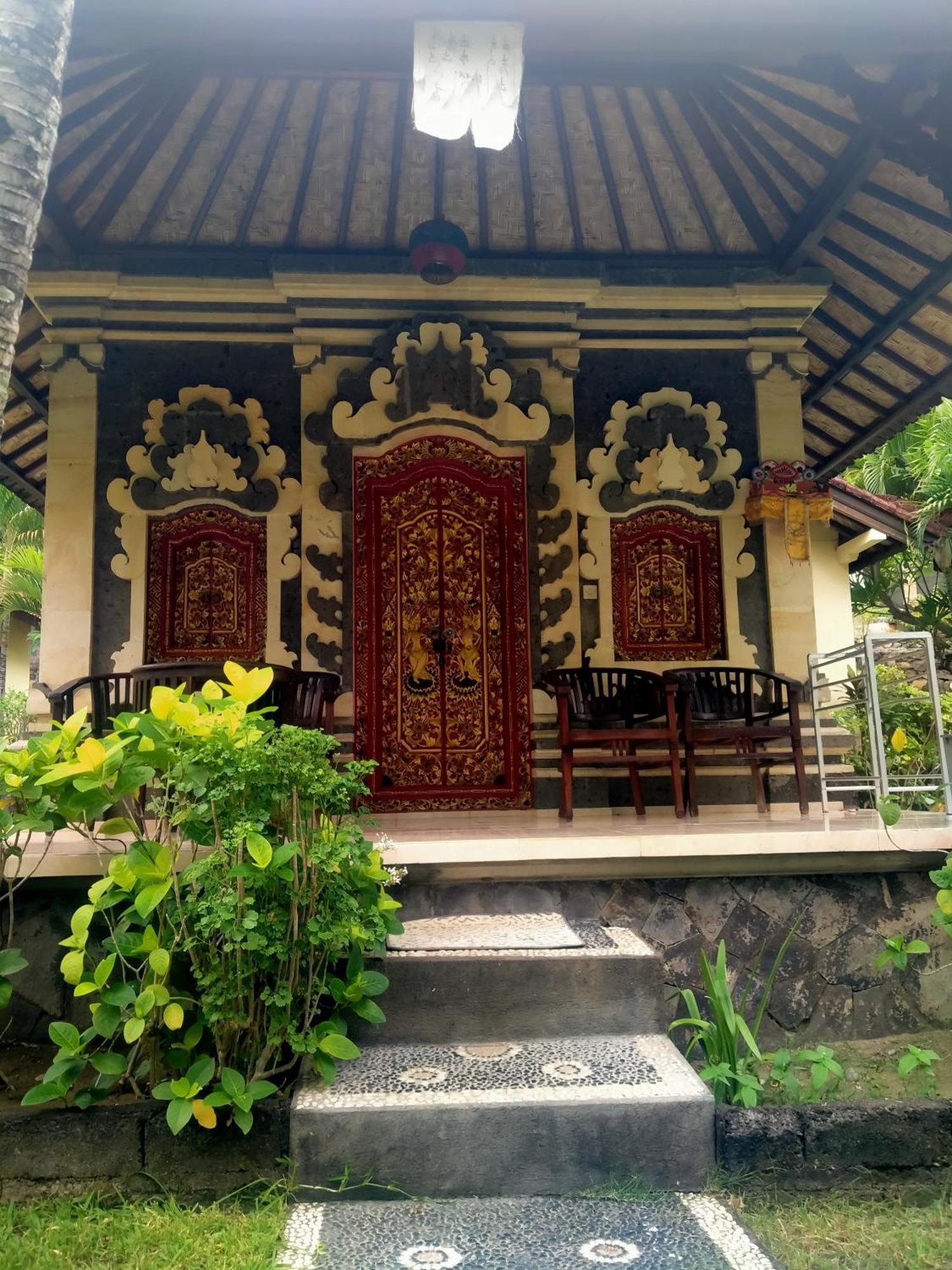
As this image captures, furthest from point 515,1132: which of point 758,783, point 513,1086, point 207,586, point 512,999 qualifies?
point 207,586

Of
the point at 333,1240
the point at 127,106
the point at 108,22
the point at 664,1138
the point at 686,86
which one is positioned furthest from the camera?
the point at 127,106

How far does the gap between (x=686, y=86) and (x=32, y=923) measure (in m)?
4.84

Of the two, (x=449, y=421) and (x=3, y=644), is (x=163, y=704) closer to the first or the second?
(x=449, y=421)

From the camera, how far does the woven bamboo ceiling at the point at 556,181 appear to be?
512 cm

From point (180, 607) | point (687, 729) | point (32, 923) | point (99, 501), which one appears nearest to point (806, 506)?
point (687, 729)

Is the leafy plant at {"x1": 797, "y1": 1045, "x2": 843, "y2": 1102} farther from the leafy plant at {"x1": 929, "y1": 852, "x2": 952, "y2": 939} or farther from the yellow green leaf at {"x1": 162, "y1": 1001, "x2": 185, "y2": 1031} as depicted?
the yellow green leaf at {"x1": 162, "y1": 1001, "x2": 185, "y2": 1031}

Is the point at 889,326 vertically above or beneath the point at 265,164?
beneath

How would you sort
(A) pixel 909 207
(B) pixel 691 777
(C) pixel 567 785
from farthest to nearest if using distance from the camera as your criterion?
(A) pixel 909 207 → (B) pixel 691 777 → (C) pixel 567 785

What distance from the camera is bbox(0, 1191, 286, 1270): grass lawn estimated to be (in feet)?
7.01

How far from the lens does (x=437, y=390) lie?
6.46m

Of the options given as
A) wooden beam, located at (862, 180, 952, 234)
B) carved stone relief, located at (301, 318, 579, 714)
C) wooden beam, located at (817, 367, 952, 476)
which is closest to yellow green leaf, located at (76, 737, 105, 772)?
carved stone relief, located at (301, 318, 579, 714)

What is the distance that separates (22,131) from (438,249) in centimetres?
417

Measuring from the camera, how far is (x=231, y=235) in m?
6.43

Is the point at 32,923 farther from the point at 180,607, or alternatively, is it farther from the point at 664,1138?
the point at 180,607
